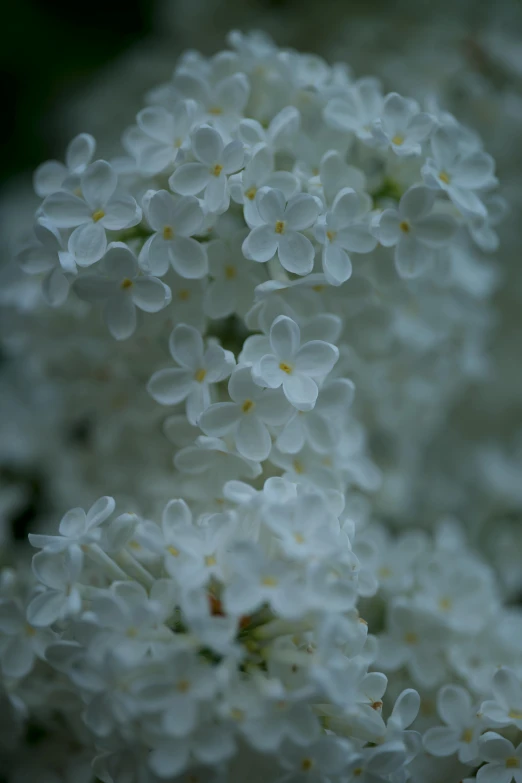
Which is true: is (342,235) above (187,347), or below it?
above

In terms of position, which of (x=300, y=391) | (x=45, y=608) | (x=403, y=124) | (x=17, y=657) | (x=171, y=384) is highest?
(x=403, y=124)

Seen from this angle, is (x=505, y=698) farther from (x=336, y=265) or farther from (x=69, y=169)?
(x=69, y=169)

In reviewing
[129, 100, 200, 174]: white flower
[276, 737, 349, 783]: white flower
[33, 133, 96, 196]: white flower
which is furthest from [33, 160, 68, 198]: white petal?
[276, 737, 349, 783]: white flower

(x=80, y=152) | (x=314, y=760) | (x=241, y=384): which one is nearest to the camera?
(x=314, y=760)

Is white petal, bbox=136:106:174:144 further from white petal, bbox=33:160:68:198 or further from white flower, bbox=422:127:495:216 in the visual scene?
white flower, bbox=422:127:495:216

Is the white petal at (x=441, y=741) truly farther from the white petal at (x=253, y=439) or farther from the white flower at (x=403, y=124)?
the white flower at (x=403, y=124)

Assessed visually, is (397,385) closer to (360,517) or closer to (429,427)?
(429,427)

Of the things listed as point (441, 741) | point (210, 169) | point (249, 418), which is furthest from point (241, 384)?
point (441, 741)
